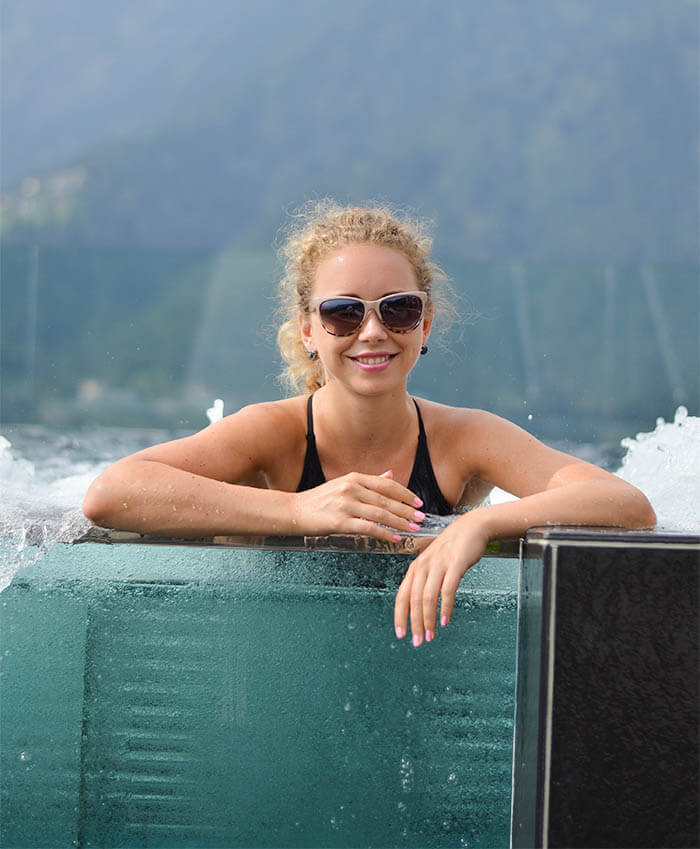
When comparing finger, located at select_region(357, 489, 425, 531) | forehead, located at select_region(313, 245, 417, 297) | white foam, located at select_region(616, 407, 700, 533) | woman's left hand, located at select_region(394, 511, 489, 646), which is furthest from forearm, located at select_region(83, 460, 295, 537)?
white foam, located at select_region(616, 407, 700, 533)

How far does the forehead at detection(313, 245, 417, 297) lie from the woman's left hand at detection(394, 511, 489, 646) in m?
0.65

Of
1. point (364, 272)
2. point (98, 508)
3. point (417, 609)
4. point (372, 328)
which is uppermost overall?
point (364, 272)

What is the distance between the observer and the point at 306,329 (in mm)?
2145

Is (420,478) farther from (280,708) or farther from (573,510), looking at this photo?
(280,708)

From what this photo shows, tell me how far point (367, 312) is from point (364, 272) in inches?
4.2

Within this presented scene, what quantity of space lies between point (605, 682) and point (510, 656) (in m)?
0.31

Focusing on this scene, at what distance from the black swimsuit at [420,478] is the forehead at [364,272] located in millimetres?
338

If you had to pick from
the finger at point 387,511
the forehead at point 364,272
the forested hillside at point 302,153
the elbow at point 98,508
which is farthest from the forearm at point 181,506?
the forested hillside at point 302,153

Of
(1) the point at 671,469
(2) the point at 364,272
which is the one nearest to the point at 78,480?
(1) the point at 671,469

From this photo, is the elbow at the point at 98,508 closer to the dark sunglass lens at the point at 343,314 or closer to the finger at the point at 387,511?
the finger at the point at 387,511

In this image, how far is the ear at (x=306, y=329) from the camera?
6.97ft

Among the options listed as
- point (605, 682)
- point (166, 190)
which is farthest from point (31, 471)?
point (166, 190)

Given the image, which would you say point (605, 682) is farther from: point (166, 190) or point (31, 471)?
point (166, 190)

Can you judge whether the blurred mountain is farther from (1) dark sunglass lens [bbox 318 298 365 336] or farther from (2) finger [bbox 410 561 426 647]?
(2) finger [bbox 410 561 426 647]
